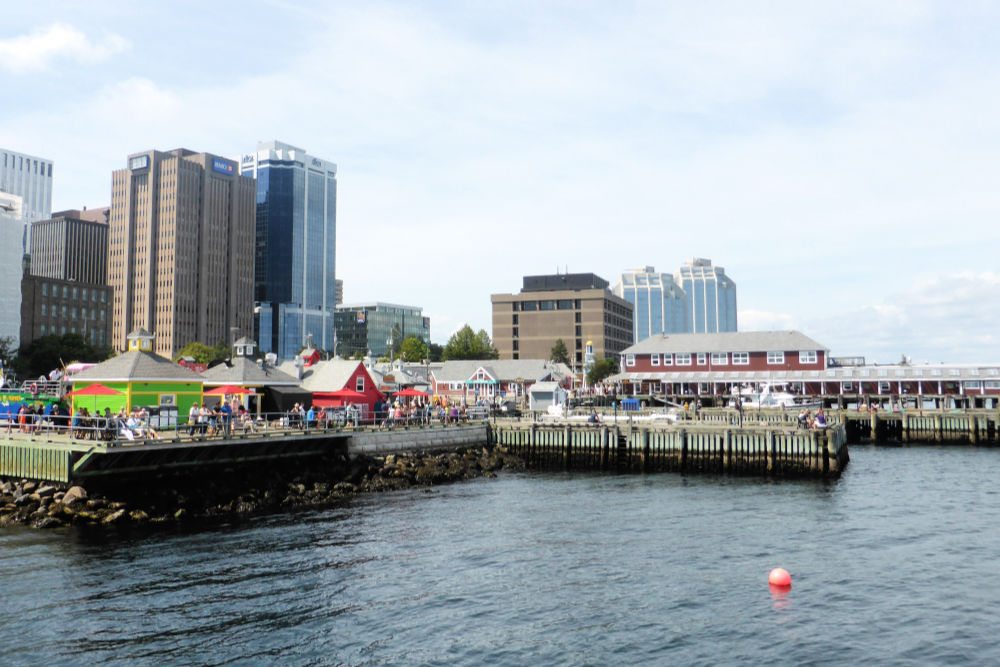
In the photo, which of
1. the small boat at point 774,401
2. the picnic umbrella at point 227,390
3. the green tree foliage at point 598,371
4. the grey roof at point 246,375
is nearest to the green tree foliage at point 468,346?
the green tree foliage at point 598,371

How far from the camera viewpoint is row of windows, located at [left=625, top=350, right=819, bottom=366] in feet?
339

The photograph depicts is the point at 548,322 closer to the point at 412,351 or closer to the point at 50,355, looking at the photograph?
the point at 412,351

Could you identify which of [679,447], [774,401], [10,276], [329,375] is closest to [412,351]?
[774,401]

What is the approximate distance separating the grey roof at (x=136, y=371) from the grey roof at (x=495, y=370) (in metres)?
69.5

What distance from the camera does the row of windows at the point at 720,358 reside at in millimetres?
103250

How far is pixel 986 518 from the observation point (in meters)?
33.1

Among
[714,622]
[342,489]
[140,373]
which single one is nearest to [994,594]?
[714,622]

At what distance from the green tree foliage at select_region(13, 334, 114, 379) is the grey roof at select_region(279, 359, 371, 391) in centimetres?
8223

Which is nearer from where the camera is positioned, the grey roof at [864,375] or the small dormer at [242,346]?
the small dormer at [242,346]

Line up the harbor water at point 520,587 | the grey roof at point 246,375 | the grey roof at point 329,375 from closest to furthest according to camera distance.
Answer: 1. the harbor water at point 520,587
2. the grey roof at point 246,375
3. the grey roof at point 329,375

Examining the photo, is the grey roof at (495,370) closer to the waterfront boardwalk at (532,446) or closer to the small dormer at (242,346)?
the waterfront boardwalk at (532,446)

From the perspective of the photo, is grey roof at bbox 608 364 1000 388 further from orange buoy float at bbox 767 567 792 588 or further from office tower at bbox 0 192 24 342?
office tower at bbox 0 192 24 342

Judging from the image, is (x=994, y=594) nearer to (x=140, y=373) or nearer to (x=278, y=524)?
(x=278, y=524)

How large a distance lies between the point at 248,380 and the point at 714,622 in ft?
127
